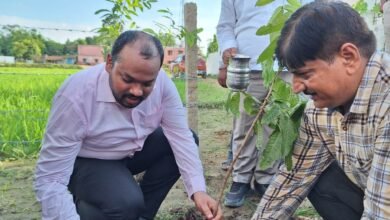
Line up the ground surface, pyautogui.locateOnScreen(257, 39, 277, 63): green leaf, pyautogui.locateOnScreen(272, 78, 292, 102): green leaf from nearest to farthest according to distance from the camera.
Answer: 1. pyautogui.locateOnScreen(257, 39, 277, 63): green leaf
2. pyautogui.locateOnScreen(272, 78, 292, 102): green leaf
3. the ground surface

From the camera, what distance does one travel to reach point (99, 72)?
1.62 metres

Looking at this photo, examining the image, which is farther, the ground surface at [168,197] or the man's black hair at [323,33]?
the ground surface at [168,197]

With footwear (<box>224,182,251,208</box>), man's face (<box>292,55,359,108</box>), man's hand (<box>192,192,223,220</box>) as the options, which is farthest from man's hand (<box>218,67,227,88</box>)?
man's face (<box>292,55,359,108</box>)

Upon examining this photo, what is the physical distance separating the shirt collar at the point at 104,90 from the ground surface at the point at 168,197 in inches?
30.9

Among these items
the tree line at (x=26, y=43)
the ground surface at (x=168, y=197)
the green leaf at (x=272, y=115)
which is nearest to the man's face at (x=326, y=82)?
the green leaf at (x=272, y=115)

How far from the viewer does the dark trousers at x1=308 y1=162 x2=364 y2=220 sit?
1429 millimetres

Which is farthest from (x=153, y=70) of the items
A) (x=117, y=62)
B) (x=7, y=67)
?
(x=7, y=67)

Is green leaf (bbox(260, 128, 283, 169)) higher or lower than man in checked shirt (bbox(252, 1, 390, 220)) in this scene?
lower

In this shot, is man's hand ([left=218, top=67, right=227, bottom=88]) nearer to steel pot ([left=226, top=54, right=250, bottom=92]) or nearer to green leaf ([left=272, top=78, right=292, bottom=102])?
steel pot ([left=226, top=54, right=250, bottom=92])

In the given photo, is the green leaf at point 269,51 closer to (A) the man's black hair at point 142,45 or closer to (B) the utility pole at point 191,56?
(A) the man's black hair at point 142,45

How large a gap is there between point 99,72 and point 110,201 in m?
0.49

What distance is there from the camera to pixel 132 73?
141cm

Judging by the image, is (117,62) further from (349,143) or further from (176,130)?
(349,143)

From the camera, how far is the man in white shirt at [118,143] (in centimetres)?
143
